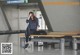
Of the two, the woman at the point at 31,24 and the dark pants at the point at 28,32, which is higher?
the woman at the point at 31,24

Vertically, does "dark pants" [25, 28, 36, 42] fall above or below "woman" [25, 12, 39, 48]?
below

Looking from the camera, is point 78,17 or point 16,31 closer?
point 78,17

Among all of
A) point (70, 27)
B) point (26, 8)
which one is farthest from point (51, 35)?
point (26, 8)

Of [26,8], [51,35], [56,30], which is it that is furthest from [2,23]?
[51,35]

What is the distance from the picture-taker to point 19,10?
57.9ft

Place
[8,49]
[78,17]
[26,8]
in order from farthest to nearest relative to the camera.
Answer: [26,8]
[78,17]
[8,49]

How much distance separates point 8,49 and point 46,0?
4.50 meters

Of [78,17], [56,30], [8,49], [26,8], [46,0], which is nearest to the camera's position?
[8,49]

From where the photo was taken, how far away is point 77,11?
481 inches

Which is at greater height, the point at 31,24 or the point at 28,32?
the point at 31,24

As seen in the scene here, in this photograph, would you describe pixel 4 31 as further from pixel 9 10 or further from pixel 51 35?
pixel 51 35

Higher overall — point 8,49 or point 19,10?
point 19,10

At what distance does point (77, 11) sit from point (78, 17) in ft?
1.69

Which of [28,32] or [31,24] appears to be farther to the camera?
[28,32]
